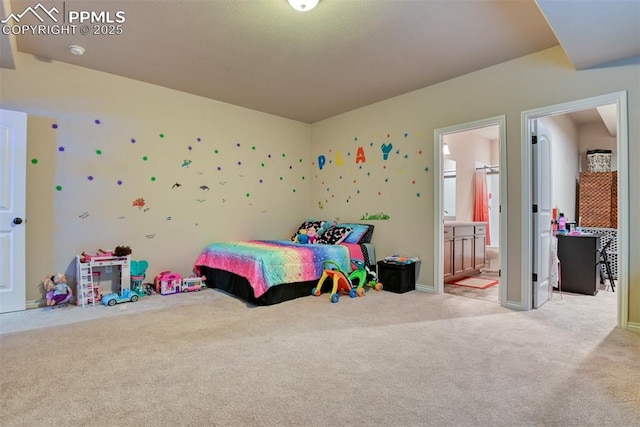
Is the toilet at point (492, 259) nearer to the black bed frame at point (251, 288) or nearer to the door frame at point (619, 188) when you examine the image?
the door frame at point (619, 188)

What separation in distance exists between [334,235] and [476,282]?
211cm

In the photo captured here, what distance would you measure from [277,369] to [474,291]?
304 centimetres

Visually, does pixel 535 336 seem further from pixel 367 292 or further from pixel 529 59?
pixel 529 59

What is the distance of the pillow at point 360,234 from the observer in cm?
450

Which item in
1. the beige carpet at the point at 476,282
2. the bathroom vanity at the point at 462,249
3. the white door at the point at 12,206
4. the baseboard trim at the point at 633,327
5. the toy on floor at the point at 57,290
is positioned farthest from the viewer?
the bathroom vanity at the point at 462,249

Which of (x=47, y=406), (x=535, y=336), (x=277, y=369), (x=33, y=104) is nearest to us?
(x=47, y=406)

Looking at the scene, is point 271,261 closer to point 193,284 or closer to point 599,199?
point 193,284

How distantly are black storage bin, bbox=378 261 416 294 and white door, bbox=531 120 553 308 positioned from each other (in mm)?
1266

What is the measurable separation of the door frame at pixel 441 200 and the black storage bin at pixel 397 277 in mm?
244

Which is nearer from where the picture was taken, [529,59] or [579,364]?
[579,364]

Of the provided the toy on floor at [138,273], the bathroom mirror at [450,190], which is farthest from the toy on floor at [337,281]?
the bathroom mirror at [450,190]

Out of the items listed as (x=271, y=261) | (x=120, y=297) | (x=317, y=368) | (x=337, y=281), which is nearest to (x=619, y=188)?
(x=337, y=281)

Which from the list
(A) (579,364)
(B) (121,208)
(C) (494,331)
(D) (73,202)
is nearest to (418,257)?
(C) (494,331)

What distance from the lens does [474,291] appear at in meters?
4.07
